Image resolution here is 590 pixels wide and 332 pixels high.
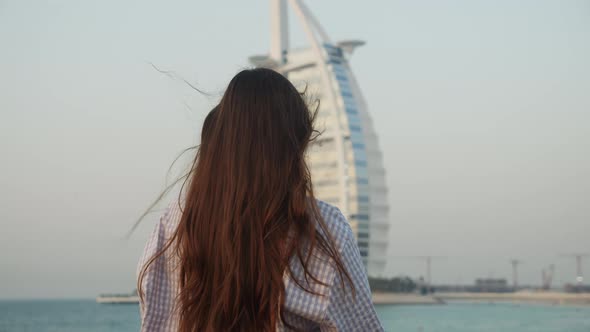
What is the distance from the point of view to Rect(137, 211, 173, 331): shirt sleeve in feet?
5.35

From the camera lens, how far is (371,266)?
66250 mm

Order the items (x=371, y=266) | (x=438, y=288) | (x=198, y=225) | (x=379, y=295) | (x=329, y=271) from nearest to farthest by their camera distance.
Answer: (x=329, y=271)
(x=198, y=225)
(x=371, y=266)
(x=379, y=295)
(x=438, y=288)

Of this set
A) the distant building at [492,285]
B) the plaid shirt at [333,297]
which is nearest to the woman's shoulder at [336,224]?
the plaid shirt at [333,297]

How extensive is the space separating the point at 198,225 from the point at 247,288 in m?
0.14

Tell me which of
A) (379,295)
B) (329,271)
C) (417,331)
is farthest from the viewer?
(379,295)

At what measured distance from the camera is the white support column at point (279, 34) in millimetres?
65000

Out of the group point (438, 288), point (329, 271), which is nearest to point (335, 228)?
point (329, 271)

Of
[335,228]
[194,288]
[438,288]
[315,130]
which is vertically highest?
[315,130]

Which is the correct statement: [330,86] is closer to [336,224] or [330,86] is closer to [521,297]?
[521,297]

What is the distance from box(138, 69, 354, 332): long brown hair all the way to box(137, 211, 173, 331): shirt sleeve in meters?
0.02

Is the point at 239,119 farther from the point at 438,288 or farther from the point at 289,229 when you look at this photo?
the point at 438,288

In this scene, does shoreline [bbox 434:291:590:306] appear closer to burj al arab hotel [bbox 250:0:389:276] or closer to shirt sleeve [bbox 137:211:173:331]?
burj al arab hotel [bbox 250:0:389:276]

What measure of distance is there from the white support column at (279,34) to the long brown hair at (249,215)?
63.8 m

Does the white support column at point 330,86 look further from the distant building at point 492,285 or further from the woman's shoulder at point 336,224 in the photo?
the woman's shoulder at point 336,224
